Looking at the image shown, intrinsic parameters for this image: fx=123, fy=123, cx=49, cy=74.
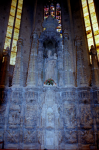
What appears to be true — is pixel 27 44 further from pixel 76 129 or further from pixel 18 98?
pixel 76 129

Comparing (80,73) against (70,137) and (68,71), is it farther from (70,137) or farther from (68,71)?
(70,137)

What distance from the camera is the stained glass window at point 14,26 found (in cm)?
1560

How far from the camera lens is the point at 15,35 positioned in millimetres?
16453

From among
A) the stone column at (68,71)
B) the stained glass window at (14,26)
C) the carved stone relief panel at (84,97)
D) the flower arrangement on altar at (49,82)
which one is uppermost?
the stained glass window at (14,26)

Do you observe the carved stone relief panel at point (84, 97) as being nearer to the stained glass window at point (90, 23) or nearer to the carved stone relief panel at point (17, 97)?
the carved stone relief panel at point (17, 97)

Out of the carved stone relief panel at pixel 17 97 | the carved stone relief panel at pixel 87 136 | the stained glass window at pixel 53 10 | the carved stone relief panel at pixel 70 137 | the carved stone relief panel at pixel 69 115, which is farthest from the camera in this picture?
the stained glass window at pixel 53 10

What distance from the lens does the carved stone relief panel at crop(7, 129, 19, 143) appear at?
29.9 feet

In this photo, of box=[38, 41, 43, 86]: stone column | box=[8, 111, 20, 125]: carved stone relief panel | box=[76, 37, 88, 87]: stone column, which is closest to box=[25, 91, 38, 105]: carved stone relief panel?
box=[38, 41, 43, 86]: stone column

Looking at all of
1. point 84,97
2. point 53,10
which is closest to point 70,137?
point 84,97

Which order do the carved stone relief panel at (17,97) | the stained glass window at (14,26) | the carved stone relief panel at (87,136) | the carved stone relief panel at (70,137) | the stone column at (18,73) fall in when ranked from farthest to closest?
1. the stained glass window at (14,26)
2. the stone column at (18,73)
3. the carved stone relief panel at (17,97)
4. the carved stone relief panel at (70,137)
5. the carved stone relief panel at (87,136)

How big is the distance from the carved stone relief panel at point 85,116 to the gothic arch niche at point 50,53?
3026mm

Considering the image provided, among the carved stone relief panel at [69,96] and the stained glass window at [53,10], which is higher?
the stained glass window at [53,10]

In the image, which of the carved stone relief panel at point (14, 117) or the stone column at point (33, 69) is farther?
the stone column at point (33, 69)

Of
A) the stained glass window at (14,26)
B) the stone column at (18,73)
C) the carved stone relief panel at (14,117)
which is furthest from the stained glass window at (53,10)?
the carved stone relief panel at (14,117)
